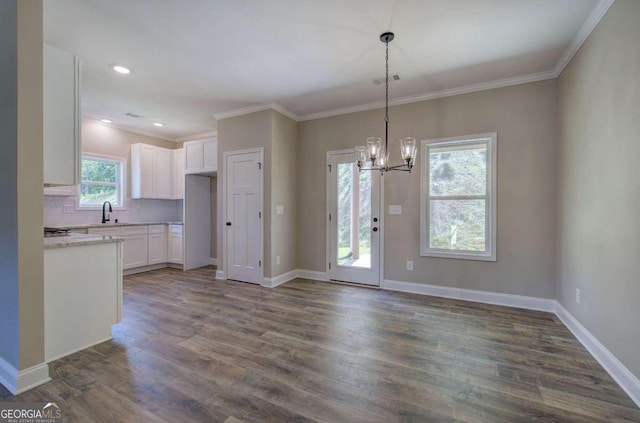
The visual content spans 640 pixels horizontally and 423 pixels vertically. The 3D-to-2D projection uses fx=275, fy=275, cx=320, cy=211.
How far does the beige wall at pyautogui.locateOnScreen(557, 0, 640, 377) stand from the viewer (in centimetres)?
188

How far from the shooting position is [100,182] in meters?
5.23

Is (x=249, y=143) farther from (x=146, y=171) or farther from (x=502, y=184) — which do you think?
(x=502, y=184)

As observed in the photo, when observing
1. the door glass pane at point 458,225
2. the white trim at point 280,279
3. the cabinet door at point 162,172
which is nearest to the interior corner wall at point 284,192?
the white trim at point 280,279

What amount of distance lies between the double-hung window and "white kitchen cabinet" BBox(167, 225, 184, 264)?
1075 millimetres

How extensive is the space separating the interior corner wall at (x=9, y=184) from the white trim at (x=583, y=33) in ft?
14.0

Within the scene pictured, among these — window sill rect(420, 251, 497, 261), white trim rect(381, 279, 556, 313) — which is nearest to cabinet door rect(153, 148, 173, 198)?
white trim rect(381, 279, 556, 313)

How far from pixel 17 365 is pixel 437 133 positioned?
472 cm

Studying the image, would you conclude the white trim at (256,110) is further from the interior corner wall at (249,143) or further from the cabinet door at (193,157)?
the cabinet door at (193,157)

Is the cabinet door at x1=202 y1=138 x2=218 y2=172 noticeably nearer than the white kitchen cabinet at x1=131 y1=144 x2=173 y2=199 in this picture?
Yes

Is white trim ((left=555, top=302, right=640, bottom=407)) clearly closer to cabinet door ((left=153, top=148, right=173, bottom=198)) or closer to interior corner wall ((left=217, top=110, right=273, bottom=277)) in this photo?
interior corner wall ((left=217, top=110, right=273, bottom=277))

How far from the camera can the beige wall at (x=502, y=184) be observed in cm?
331

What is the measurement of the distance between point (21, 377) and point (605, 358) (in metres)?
4.26

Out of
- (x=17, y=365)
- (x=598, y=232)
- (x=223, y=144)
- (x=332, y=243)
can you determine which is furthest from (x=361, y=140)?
(x=17, y=365)

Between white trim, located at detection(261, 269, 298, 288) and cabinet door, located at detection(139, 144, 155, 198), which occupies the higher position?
cabinet door, located at detection(139, 144, 155, 198)
